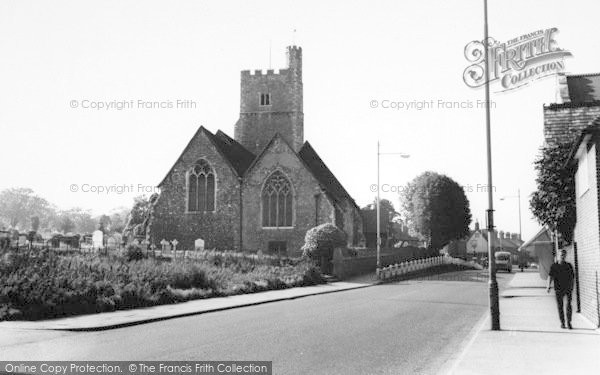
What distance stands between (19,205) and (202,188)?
113 m

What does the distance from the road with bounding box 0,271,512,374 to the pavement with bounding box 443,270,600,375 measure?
0.46 metres

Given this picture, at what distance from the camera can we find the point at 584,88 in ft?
74.9

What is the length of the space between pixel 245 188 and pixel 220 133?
896 cm

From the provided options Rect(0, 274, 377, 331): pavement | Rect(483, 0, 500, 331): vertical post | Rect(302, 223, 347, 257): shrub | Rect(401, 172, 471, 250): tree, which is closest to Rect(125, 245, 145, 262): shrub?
Rect(302, 223, 347, 257): shrub

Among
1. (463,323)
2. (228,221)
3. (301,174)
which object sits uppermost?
(301,174)

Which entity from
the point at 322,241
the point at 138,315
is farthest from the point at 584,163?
the point at 322,241

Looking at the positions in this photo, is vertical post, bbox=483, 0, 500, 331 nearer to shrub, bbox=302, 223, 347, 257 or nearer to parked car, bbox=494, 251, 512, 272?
shrub, bbox=302, 223, 347, 257

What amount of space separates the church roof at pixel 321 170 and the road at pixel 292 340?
3529cm

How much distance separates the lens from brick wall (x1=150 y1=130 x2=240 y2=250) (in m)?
48.4

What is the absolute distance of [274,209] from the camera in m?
48.2

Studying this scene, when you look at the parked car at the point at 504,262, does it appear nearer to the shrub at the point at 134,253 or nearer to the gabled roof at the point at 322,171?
the gabled roof at the point at 322,171

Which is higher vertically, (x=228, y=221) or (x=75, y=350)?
(x=228, y=221)

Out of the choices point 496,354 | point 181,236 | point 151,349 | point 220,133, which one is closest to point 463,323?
point 496,354

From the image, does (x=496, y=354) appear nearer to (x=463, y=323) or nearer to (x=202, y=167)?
(x=463, y=323)
